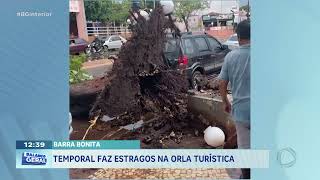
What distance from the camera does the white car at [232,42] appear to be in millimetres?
2607

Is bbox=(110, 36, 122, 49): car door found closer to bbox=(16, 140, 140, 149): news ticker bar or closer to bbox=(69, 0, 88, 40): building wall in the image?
bbox=(69, 0, 88, 40): building wall

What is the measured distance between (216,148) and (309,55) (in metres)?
0.75

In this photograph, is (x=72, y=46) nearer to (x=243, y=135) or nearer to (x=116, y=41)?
(x=116, y=41)

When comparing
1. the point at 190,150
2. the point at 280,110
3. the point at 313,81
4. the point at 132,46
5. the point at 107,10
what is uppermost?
the point at 107,10

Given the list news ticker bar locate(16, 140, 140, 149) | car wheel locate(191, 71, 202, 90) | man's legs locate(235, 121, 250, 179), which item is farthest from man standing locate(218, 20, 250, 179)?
news ticker bar locate(16, 140, 140, 149)

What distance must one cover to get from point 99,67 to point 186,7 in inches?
24.3

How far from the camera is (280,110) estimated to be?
8.51 feet

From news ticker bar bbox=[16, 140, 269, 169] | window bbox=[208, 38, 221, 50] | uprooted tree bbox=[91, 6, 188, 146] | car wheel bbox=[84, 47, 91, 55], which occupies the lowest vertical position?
news ticker bar bbox=[16, 140, 269, 169]

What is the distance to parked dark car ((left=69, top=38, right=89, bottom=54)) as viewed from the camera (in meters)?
2.61

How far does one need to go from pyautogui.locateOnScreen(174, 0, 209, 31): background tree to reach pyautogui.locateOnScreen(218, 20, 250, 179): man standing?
0.81 ft

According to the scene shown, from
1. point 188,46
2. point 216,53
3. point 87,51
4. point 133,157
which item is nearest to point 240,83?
point 216,53

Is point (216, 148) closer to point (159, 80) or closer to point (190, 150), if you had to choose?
point (190, 150)

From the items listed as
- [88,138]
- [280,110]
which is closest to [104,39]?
[88,138]

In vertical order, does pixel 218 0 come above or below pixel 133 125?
above
